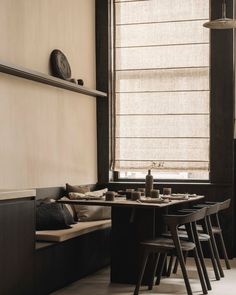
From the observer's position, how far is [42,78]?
6.12m

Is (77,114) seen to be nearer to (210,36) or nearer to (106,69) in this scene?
(106,69)

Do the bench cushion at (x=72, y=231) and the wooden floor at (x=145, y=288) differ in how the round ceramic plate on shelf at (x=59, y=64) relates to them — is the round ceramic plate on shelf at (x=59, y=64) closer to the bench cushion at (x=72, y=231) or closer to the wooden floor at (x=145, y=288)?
the bench cushion at (x=72, y=231)

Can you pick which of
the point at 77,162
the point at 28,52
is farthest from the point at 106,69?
the point at 28,52

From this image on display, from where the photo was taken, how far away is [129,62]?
7898 mm

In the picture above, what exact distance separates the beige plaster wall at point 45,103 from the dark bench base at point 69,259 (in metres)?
0.83

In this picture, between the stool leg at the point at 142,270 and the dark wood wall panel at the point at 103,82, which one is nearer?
the stool leg at the point at 142,270

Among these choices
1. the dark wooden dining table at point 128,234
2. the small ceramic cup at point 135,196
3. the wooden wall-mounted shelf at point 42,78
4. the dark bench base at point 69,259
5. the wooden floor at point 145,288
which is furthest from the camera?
the small ceramic cup at point 135,196

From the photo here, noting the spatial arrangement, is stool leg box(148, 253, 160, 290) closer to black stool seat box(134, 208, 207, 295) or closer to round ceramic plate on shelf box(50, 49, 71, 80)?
black stool seat box(134, 208, 207, 295)

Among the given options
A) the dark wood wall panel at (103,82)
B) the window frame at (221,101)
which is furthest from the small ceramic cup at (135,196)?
the dark wood wall panel at (103,82)

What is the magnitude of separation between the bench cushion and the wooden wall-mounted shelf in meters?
1.56

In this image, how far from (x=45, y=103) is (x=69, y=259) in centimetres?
185

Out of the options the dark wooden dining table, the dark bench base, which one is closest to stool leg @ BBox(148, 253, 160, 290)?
the dark wooden dining table

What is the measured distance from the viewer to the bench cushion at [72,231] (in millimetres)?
5348

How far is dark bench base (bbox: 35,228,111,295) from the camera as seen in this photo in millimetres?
5086
